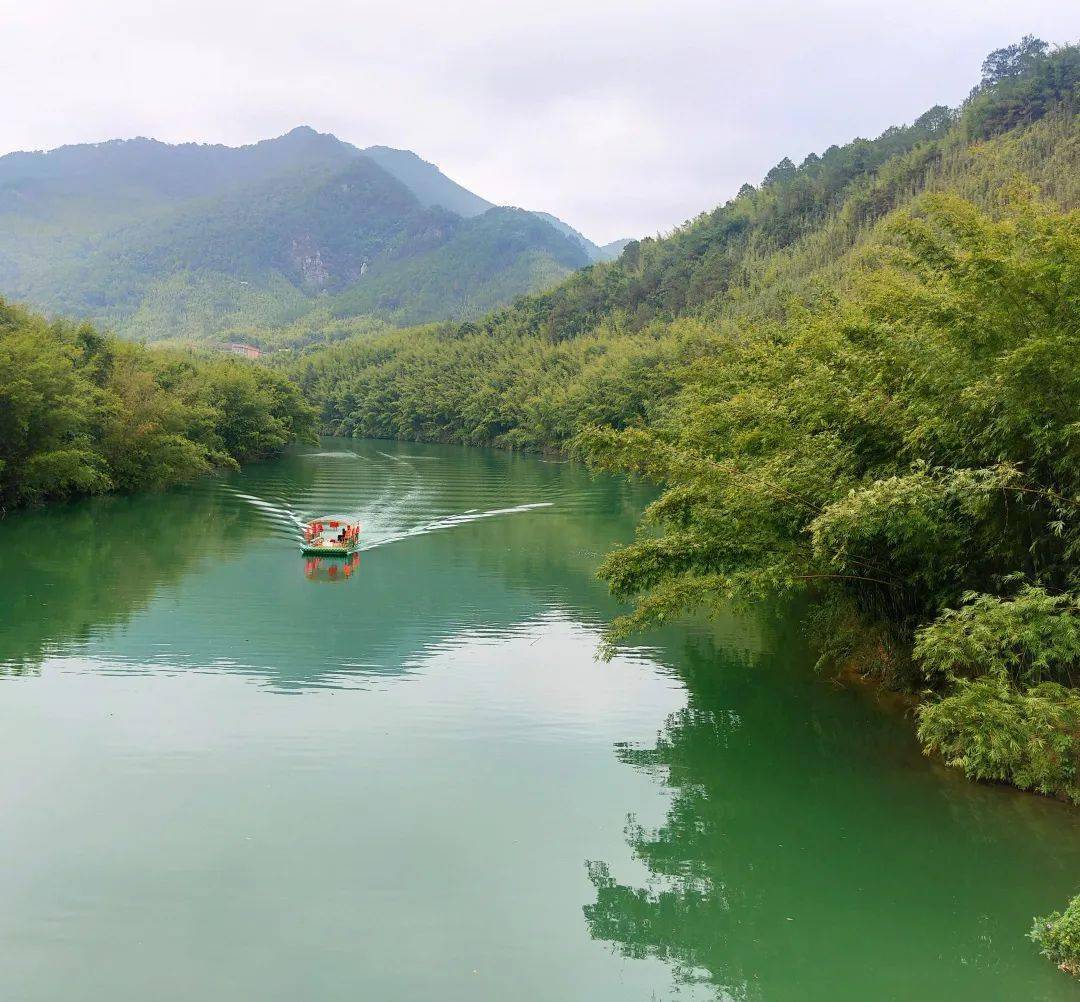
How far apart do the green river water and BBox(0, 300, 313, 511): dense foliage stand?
512 inches

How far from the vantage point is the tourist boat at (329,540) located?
27.6 metres

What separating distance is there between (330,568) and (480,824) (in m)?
16.3

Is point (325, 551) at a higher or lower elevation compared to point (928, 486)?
lower

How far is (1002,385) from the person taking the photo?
397 inches

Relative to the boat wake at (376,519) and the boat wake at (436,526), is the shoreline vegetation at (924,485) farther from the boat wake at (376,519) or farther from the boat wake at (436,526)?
the boat wake at (436,526)

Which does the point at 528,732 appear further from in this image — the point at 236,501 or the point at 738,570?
the point at 236,501

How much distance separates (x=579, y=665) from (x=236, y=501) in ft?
88.6

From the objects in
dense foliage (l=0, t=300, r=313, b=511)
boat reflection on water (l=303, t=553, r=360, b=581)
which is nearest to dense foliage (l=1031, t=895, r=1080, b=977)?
boat reflection on water (l=303, t=553, r=360, b=581)

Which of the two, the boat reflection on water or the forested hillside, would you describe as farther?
the boat reflection on water

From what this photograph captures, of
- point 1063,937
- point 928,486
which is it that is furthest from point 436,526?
point 1063,937

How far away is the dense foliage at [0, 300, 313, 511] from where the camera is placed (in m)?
31.8

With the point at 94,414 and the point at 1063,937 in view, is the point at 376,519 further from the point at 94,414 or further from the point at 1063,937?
the point at 1063,937

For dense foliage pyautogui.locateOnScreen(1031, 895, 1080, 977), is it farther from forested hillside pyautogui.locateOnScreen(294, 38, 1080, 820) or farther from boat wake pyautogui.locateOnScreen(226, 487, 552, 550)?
boat wake pyautogui.locateOnScreen(226, 487, 552, 550)

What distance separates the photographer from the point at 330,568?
2650 centimetres
